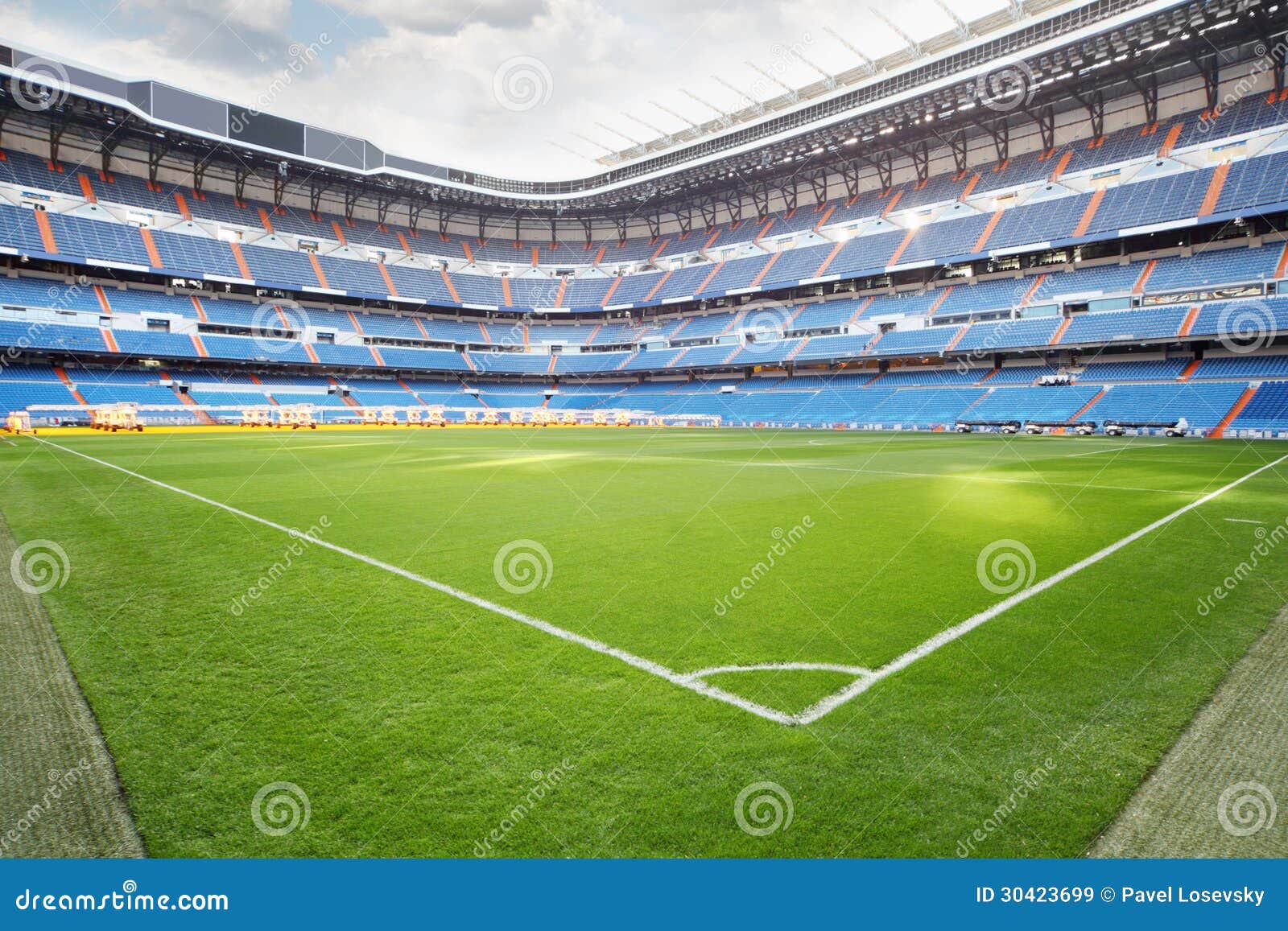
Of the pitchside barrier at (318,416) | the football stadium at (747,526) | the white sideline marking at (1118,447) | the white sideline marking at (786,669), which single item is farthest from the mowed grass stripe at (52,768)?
the pitchside barrier at (318,416)

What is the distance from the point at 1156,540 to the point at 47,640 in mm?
12062

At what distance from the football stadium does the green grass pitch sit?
0.04 m

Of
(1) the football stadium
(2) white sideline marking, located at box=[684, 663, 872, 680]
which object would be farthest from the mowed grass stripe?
(2) white sideline marking, located at box=[684, 663, 872, 680]

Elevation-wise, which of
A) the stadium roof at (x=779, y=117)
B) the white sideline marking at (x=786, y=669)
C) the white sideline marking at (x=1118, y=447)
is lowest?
the white sideline marking at (x=786, y=669)

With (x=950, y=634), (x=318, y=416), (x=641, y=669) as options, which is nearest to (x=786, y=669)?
(x=641, y=669)

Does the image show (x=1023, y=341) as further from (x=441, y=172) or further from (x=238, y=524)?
(x=441, y=172)

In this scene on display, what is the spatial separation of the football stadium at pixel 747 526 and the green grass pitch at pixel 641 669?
4 cm

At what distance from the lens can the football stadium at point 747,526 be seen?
3104 millimetres

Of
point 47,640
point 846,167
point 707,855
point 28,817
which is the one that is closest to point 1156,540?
point 707,855

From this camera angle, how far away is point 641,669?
454 cm

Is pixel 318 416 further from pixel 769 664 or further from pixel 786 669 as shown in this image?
pixel 786 669

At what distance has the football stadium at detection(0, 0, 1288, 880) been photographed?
3.10 m

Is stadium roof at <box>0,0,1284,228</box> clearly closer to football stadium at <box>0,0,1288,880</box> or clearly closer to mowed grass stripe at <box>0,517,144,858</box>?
football stadium at <box>0,0,1288,880</box>

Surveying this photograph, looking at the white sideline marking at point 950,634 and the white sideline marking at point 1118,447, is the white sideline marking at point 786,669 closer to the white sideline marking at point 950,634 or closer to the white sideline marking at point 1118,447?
the white sideline marking at point 950,634
